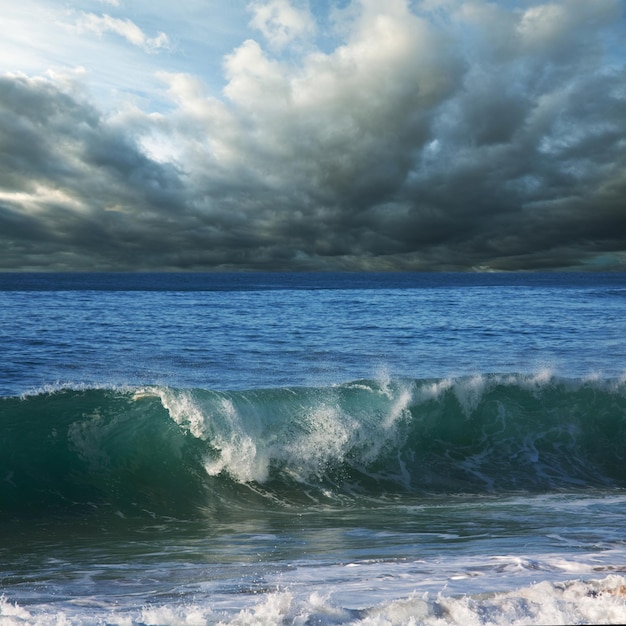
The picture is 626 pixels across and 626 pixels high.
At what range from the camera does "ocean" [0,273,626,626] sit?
4.43 metres

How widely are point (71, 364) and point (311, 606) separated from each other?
57.2 ft

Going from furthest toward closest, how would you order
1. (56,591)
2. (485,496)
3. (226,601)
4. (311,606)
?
(485,496)
(56,591)
(226,601)
(311,606)

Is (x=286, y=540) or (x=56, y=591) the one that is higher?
(x=56, y=591)

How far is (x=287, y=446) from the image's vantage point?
37.4 ft

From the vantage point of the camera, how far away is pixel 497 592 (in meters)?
4.23

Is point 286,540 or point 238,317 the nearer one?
point 286,540

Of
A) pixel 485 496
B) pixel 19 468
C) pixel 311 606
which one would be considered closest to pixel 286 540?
pixel 311 606

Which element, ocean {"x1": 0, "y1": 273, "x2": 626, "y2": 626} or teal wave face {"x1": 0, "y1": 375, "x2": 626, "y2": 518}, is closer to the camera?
ocean {"x1": 0, "y1": 273, "x2": 626, "y2": 626}

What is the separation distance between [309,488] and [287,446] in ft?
4.11

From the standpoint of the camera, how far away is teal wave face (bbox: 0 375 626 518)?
10125mm

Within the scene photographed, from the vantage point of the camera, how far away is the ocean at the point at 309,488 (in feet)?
14.5

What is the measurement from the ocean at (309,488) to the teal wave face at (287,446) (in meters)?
0.05

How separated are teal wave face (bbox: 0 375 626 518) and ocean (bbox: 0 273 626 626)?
0.05 metres

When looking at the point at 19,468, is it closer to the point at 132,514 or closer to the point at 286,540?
the point at 132,514
